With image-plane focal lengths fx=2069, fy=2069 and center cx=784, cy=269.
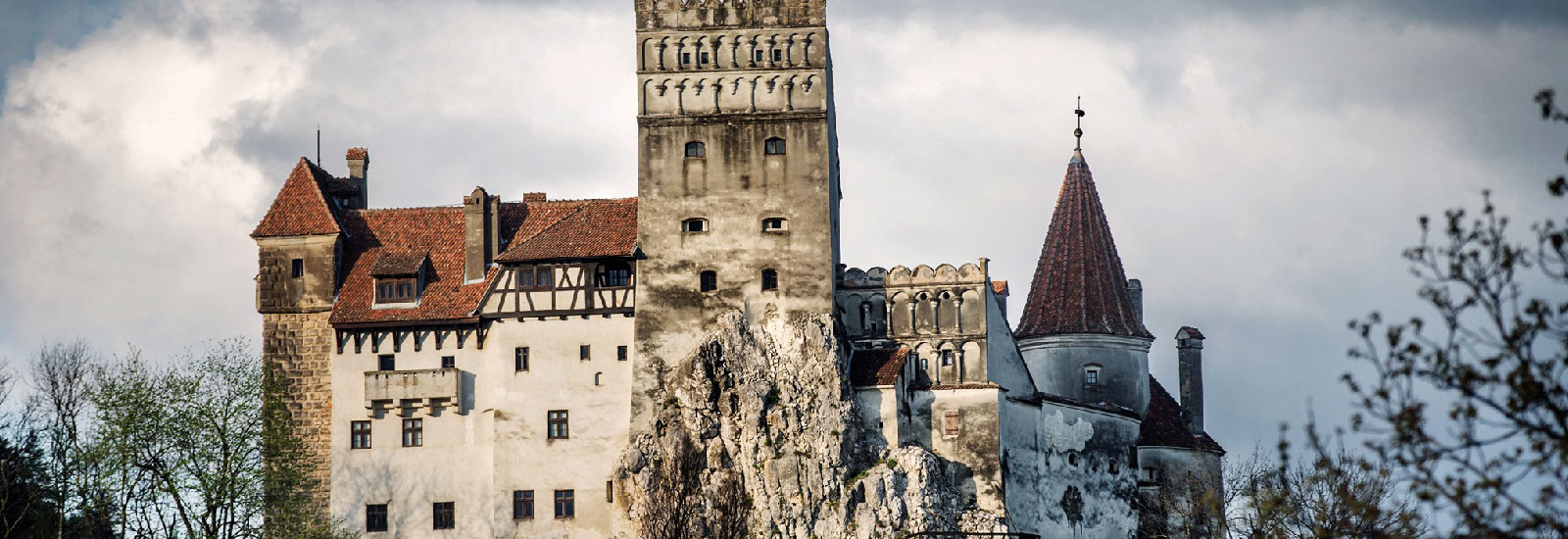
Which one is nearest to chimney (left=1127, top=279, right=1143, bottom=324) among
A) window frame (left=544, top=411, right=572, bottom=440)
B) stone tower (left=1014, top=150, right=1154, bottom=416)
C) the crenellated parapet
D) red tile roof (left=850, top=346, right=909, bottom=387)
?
stone tower (left=1014, top=150, right=1154, bottom=416)

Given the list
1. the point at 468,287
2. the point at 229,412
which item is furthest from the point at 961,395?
the point at 229,412

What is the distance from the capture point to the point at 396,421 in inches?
2562

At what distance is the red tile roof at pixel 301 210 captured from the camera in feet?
222

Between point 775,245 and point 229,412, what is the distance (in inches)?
681

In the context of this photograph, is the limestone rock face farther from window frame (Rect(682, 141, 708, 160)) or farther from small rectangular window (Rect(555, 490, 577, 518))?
window frame (Rect(682, 141, 708, 160))

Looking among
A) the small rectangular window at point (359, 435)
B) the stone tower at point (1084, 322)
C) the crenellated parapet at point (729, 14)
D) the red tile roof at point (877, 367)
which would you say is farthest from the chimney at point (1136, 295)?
the small rectangular window at point (359, 435)

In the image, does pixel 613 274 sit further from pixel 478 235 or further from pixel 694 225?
pixel 478 235

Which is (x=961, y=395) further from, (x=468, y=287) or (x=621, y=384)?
(x=468, y=287)

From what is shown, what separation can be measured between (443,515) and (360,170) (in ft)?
44.7

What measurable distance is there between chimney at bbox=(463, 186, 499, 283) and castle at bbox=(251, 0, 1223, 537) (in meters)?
0.07

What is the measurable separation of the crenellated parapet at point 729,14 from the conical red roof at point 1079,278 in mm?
12359

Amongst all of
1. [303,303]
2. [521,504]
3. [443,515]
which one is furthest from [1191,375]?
[303,303]

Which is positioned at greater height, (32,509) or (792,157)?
(792,157)

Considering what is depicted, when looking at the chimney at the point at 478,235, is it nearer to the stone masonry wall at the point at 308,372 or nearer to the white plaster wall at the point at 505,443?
the white plaster wall at the point at 505,443
